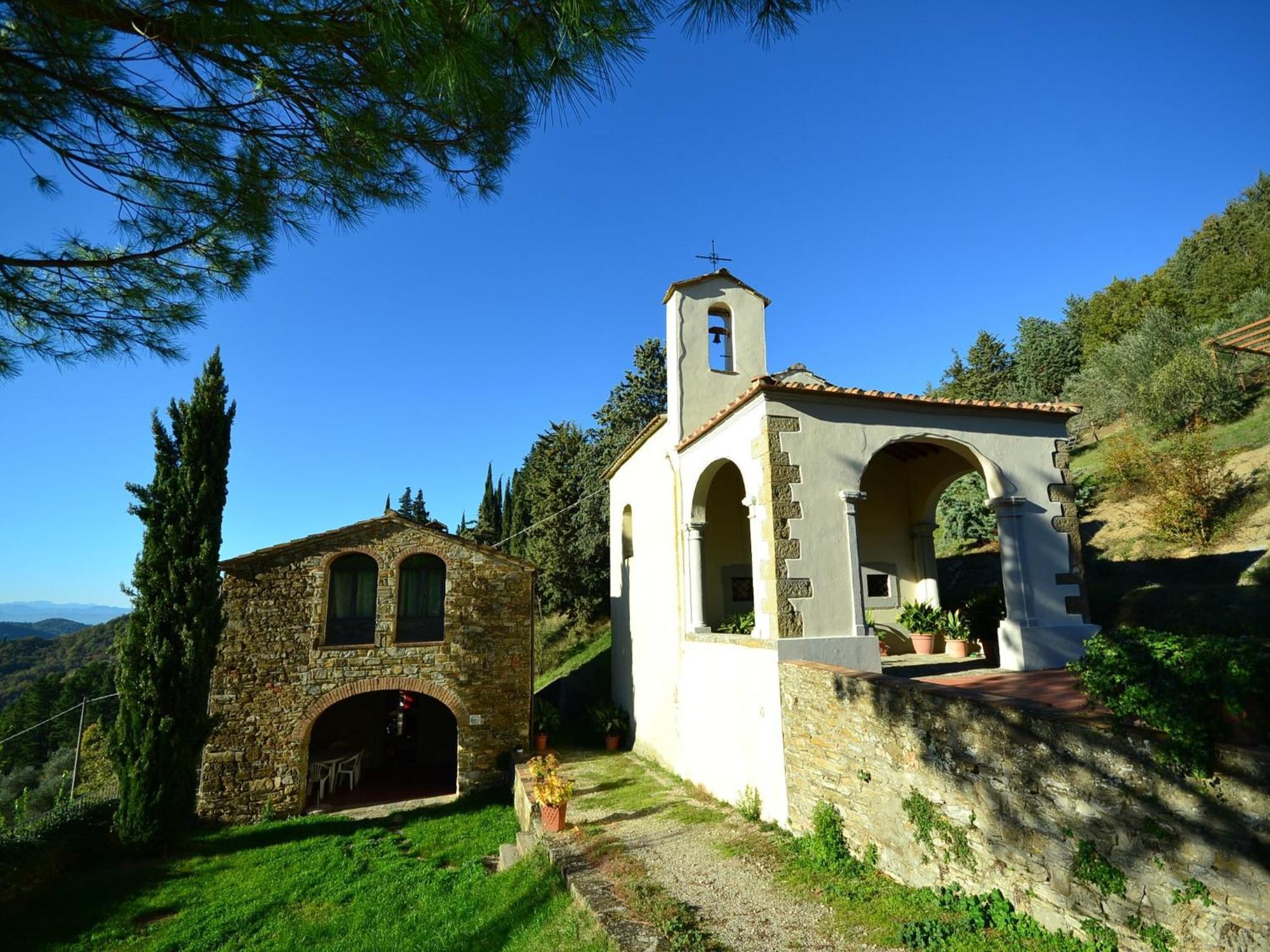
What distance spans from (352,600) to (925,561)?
11096 mm

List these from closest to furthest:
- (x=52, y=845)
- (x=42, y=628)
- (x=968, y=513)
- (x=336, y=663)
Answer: (x=52, y=845) < (x=336, y=663) < (x=968, y=513) < (x=42, y=628)

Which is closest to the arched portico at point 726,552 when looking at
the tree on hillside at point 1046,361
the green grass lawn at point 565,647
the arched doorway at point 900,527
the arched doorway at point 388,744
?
the arched doorway at point 900,527

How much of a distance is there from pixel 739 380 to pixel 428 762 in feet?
40.6

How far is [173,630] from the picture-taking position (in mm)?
10625

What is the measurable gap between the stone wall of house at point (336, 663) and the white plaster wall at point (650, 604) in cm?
238

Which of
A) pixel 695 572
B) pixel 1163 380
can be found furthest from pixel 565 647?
pixel 1163 380

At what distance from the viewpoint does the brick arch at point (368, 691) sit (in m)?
11.5

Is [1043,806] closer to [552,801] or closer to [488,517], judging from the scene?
[552,801]

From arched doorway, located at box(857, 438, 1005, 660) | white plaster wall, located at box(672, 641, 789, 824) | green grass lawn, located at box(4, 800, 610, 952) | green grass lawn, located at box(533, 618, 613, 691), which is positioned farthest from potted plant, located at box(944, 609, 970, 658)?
green grass lawn, located at box(533, 618, 613, 691)

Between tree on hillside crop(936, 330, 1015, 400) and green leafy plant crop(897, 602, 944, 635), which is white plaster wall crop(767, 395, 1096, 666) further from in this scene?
tree on hillside crop(936, 330, 1015, 400)

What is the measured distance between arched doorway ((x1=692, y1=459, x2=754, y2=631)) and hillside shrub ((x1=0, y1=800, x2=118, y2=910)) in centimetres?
1093

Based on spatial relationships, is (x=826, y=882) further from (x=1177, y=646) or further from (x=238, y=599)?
(x=238, y=599)

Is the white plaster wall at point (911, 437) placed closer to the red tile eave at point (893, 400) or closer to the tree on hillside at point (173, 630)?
the red tile eave at point (893, 400)

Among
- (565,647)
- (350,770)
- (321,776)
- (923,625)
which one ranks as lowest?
(350,770)
